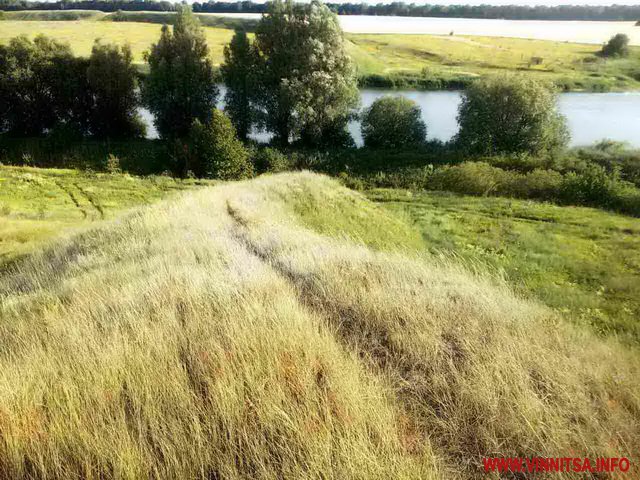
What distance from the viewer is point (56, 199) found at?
22422mm

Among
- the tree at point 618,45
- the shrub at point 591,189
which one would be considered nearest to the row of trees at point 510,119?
the shrub at point 591,189

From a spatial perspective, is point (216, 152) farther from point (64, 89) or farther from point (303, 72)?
point (64, 89)

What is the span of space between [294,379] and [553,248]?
1589 cm

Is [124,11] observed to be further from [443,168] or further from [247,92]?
[443,168]

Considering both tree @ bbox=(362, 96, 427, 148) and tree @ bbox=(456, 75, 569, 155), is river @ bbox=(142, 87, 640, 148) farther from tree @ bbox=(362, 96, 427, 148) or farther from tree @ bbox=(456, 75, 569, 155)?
tree @ bbox=(456, 75, 569, 155)

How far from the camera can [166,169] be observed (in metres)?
36.5

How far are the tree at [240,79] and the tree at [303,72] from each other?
968 mm

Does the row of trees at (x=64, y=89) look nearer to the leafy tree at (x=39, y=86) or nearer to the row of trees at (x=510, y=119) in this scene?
the leafy tree at (x=39, y=86)

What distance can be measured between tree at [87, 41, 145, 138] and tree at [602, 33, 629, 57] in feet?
291

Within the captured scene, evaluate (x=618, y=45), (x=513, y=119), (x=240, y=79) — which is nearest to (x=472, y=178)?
(x=513, y=119)

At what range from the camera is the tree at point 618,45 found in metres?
76.5

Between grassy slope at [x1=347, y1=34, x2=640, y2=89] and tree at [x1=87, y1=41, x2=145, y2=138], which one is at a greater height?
grassy slope at [x1=347, y1=34, x2=640, y2=89]

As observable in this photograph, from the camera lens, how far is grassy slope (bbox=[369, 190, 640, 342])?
10797mm

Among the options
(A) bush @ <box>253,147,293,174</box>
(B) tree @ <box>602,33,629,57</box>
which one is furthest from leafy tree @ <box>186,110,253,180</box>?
(B) tree @ <box>602,33,629,57</box>
